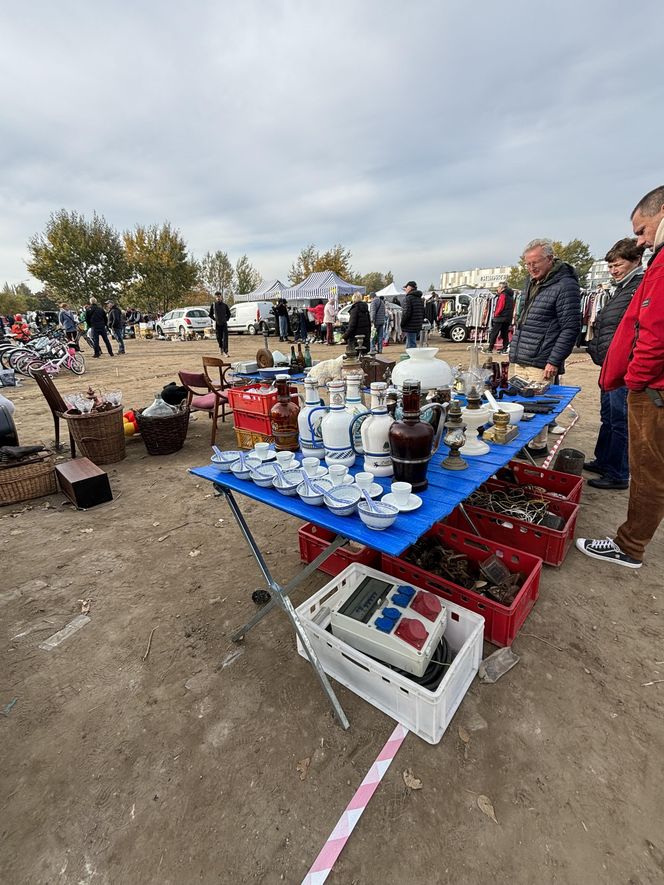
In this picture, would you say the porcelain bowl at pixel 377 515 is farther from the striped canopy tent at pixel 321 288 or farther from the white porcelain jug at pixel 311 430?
the striped canopy tent at pixel 321 288

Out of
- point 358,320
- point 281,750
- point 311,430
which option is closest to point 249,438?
point 311,430

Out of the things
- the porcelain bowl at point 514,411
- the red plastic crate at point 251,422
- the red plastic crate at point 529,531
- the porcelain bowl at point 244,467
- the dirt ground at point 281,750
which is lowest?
the dirt ground at point 281,750

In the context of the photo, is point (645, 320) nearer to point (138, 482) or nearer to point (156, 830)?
point (156, 830)

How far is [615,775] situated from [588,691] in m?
0.34

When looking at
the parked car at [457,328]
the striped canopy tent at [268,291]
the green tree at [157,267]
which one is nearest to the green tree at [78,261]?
the green tree at [157,267]

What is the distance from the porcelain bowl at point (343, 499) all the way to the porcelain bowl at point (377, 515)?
0.07 m

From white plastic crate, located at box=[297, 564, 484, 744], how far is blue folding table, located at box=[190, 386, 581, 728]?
5.5 inches

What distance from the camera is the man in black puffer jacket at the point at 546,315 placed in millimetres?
3398

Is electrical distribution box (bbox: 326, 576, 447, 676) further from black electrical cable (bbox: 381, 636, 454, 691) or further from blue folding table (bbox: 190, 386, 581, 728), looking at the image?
blue folding table (bbox: 190, 386, 581, 728)

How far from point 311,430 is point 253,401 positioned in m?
2.29

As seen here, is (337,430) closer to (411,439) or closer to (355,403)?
(355,403)

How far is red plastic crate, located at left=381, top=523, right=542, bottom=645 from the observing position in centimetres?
190

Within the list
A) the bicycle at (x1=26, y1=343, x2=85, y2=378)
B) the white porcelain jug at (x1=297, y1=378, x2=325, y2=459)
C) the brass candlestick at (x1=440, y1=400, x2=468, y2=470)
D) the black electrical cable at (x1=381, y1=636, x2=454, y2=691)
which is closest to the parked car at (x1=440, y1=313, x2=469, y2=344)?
the bicycle at (x1=26, y1=343, x2=85, y2=378)

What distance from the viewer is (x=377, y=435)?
1711 mm
